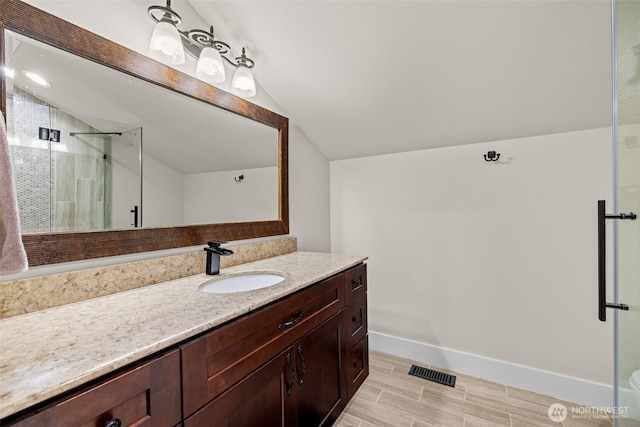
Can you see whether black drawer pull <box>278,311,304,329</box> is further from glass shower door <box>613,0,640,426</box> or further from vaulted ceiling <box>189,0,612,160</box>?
vaulted ceiling <box>189,0,612,160</box>

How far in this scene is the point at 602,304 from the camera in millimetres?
1024

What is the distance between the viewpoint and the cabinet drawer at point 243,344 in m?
0.75

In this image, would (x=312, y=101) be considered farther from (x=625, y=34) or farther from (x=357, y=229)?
(x=625, y=34)

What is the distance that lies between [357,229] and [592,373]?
175 centimetres

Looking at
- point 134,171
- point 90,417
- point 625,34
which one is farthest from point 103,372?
Result: point 625,34

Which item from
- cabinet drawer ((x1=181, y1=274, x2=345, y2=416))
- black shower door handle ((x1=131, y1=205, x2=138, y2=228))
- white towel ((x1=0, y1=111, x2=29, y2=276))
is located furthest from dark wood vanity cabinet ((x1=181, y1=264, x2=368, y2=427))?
black shower door handle ((x1=131, y1=205, x2=138, y2=228))

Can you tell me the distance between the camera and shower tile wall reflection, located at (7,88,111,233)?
922mm

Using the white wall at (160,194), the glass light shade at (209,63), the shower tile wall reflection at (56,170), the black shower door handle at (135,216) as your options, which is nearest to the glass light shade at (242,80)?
the glass light shade at (209,63)

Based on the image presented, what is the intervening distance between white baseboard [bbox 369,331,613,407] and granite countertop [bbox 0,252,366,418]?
1488 millimetres

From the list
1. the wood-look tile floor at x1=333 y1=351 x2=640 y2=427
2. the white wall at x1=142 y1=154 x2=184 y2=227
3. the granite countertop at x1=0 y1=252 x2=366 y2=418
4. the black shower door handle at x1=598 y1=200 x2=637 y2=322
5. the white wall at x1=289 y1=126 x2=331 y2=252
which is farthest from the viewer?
the white wall at x1=289 y1=126 x2=331 y2=252

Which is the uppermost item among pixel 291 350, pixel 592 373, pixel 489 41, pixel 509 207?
pixel 489 41

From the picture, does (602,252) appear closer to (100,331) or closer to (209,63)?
(100,331)

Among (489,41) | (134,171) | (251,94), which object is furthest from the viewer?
(251,94)

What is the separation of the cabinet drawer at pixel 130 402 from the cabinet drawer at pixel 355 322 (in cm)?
101
